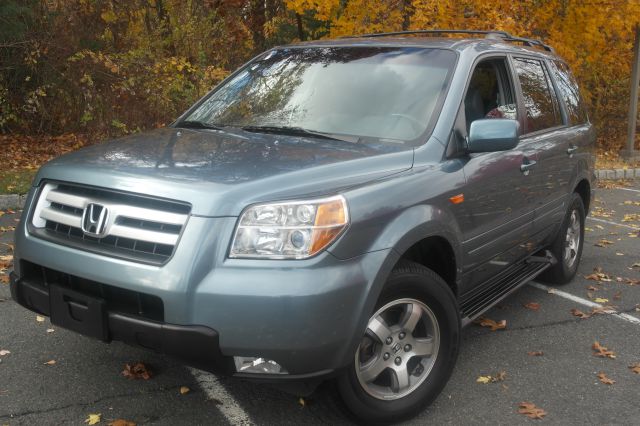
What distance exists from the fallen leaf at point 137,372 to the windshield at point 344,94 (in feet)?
4.92

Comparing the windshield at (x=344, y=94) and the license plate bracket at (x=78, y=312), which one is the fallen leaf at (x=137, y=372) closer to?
the license plate bracket at (x=78, y=312)

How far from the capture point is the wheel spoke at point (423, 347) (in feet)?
11.0

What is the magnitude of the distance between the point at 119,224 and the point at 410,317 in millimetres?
1462

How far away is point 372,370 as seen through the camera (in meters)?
3.17

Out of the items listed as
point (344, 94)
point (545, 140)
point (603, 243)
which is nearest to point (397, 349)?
point (344, 94)

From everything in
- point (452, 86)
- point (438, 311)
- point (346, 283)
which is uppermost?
point (452, 86)

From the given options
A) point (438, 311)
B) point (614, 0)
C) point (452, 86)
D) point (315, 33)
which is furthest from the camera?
point (315, 33)

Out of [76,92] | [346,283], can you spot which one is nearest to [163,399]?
[346,283]

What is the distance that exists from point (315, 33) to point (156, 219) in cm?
1353

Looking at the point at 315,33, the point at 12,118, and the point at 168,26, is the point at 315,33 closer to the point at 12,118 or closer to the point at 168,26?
the point at 168,26

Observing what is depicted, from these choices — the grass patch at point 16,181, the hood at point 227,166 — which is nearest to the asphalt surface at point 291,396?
the hood at point 227,166

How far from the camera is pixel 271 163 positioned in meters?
3.01

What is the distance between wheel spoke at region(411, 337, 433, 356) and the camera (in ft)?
11.0

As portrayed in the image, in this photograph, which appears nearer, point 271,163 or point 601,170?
point 271,163
